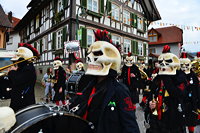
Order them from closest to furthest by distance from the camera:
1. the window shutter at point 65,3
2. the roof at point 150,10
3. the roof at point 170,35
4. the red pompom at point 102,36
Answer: the red pompom at point 102,36, the window shutter at point 65,3, the roof at point 150,10, the roof at point 170,35

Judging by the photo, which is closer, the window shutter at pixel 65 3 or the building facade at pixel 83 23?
the building facade at pixel 83 23

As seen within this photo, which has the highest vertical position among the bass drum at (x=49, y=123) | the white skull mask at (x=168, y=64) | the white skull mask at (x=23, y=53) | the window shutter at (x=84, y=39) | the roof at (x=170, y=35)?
the roof at (x=170, y=35)

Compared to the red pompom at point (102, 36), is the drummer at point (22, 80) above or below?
below

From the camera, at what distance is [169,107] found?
2633 millimetres

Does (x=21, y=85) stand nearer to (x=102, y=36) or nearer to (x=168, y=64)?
(x=102, y=36)

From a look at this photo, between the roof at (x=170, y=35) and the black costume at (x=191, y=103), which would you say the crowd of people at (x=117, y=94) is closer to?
the black costume at (x=191, y=103)

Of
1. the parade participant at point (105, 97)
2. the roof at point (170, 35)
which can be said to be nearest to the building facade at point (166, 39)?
the roof at point (170, 35)

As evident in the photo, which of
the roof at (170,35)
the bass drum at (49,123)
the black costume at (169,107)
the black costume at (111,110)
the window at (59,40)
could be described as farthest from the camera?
the roof at (170,35)

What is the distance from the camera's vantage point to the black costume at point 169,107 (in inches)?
101

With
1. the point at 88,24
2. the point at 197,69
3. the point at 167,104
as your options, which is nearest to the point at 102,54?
the point at 167,104

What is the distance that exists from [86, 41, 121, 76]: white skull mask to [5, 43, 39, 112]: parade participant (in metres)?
1.68

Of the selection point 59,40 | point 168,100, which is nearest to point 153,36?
point 59,40

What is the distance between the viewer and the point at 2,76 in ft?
9.44

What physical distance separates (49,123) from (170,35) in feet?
98.7
